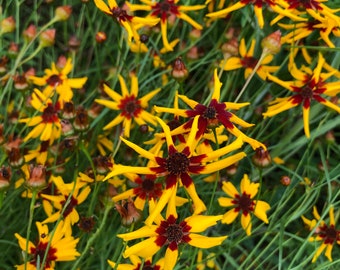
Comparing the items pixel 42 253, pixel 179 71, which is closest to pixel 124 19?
pixel 179 71

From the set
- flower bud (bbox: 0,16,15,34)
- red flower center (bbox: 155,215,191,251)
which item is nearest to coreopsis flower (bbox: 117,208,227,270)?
red flower center (bbox: 155,215,191,251)

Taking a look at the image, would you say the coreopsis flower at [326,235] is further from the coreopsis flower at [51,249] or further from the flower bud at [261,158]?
the coreopsis flower at [51,249]

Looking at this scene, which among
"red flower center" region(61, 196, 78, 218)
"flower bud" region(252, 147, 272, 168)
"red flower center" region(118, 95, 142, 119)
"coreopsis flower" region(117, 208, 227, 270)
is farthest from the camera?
"red flower center" region(118, 95, 142, 119)

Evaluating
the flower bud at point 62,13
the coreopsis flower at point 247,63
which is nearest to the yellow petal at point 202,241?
the coreopsis flower at point 247,63

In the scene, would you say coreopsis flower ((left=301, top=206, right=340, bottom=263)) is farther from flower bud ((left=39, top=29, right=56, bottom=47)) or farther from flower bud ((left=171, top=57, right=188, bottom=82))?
flower bud ((left=39, top=29, right=56, bottom=47))

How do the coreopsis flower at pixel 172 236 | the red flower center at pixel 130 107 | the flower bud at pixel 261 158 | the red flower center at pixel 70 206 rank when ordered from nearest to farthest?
the coreopsis flower at pixel 172 236 → the flower bud at pixel 261 158 → the red flower center at pixel 70 206 → the red flower center at pixel 130 107

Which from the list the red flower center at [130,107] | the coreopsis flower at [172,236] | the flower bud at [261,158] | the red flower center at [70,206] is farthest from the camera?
the red flower center at [130,107]

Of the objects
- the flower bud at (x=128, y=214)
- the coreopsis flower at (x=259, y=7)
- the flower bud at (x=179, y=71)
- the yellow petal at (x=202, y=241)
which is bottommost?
the yellow petal at (x=202, y=241)
